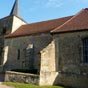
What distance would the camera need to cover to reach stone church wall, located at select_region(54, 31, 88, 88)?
1552 centimetres

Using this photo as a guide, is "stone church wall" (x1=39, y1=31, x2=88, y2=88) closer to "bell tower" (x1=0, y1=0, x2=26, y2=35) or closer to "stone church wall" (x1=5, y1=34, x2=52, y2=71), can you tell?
"stone church wall" (x1=5, y1=34, x2=52, y2=71)

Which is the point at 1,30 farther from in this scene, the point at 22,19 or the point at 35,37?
the point at 35,37

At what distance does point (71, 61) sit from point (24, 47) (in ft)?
28.9

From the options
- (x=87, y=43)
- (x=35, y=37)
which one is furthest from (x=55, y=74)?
(x=35, y=37)

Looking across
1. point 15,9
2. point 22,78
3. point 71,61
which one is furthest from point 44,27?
point 15,9

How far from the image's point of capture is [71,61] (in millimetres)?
16297

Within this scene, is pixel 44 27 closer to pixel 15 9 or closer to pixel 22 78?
pixel 22 78

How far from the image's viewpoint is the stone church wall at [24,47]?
21156 millimetres

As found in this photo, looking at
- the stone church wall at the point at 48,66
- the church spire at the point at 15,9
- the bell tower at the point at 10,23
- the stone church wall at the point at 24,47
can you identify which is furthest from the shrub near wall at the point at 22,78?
the church spire at the point at 15,9

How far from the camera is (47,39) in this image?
20.7m

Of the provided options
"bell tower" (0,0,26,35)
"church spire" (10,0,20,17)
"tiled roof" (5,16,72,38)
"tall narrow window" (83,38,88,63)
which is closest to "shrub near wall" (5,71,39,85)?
"tall narrow window" (83,38,88,63)

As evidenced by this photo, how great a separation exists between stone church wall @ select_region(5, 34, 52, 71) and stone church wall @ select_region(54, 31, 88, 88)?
3703 millimetres

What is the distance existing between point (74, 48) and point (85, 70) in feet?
7.70

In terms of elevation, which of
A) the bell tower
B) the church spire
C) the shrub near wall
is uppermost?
the church spire
